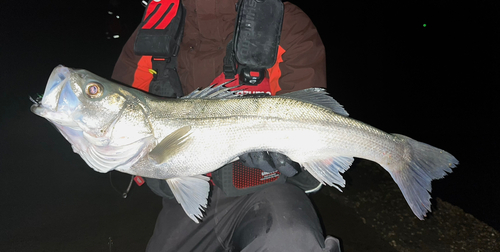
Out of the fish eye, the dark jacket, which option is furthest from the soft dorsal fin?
the fish eye

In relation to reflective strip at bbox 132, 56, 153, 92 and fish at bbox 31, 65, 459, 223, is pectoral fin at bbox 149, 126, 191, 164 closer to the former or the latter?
fish at bbox 31, 65, 459, 223

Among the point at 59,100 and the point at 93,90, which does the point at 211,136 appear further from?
the point at 59,100

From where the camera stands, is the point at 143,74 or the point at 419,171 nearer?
the point at 419,171

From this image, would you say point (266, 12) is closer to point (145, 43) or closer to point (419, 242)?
point (145, 43)

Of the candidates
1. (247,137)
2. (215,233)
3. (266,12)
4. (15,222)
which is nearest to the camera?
(247,137)

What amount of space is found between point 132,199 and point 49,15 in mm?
17319

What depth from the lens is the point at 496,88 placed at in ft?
30.4

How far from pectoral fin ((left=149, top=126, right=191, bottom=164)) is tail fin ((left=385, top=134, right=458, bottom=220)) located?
4.72ft

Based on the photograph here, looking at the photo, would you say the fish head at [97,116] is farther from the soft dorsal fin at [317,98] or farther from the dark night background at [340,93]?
the dark night background at [340,93]

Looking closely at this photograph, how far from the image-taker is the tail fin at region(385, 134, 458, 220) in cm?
176

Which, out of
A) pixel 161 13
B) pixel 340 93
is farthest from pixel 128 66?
pixel 340 93

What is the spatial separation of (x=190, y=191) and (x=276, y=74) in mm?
1268

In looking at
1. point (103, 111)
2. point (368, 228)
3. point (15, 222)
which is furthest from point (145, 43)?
point (368, 228)

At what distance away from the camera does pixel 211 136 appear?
168 cm
